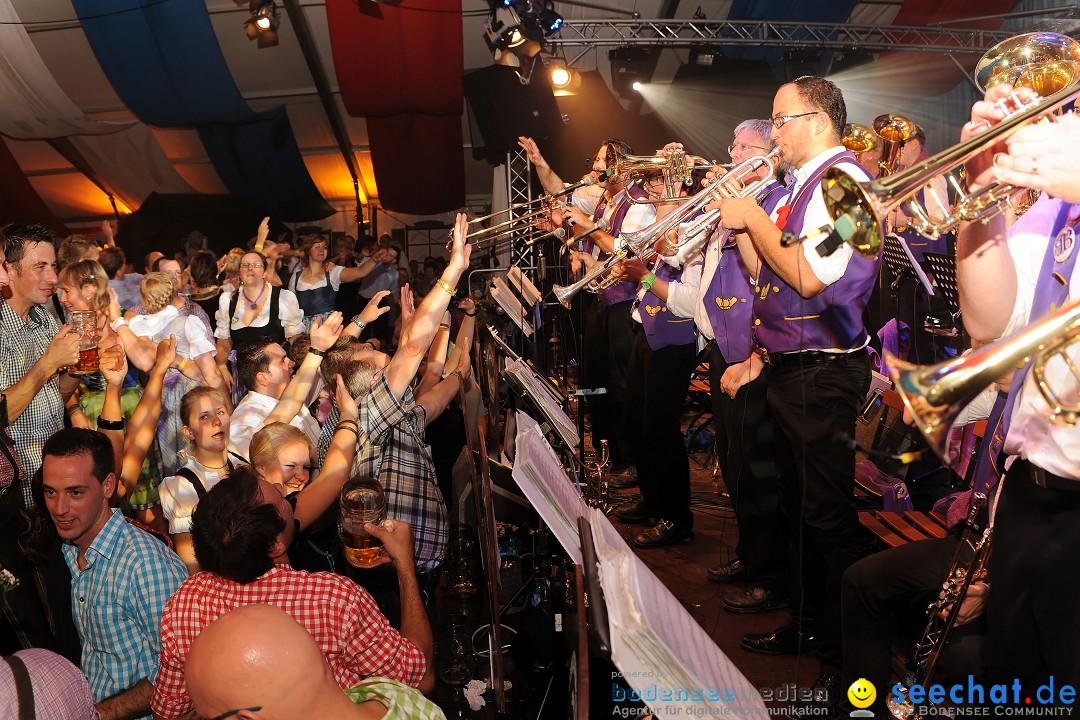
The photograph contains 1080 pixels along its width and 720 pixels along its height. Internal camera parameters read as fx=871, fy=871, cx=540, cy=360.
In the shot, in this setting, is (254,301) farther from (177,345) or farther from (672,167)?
(672,167)

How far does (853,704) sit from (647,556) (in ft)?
6.79

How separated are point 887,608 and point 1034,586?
835mm

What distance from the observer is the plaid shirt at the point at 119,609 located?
2.60 m

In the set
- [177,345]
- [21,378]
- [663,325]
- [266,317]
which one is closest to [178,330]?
[177,345]

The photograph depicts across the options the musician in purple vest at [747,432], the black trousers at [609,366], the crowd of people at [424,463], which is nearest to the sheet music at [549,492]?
the crowd of people at [424,463]

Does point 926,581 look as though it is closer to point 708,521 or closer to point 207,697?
point 207,697

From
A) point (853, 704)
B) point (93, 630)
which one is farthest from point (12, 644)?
point (853, 704)

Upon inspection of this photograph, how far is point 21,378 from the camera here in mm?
3689

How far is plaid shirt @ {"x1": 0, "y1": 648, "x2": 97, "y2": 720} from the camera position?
→ 1.80m

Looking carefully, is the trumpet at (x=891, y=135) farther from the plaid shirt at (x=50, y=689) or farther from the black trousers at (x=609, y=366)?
the plaid shirt at (x=50, y=689)

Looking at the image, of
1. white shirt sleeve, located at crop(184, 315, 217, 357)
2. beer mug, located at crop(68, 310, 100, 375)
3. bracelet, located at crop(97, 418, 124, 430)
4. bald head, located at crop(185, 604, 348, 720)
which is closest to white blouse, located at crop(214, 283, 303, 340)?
white shirt sleeve, located at crop(184, 315, 217, 357)

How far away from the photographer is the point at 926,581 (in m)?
2.49

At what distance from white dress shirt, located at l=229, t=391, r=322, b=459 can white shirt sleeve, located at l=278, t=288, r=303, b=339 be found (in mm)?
2449

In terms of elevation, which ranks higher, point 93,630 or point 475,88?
point 475,88
